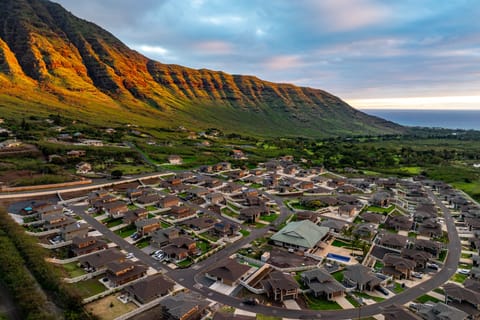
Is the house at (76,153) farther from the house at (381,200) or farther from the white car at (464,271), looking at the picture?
the white car at (464,271)

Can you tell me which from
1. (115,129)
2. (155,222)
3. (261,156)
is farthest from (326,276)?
(115,129)

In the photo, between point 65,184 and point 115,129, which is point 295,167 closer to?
point 65,184

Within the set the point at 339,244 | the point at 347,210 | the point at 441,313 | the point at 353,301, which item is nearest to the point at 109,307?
the point at 353,301

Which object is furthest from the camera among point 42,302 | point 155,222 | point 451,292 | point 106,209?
point 106,209

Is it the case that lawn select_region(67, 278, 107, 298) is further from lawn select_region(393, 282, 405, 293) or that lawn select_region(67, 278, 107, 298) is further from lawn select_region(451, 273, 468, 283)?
lawn select_region(451, 273, 468, 283)

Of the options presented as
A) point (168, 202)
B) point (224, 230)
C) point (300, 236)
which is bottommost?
point (168, 202)

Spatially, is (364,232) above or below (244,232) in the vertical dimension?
above

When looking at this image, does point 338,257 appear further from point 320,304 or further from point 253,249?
point 320,304
